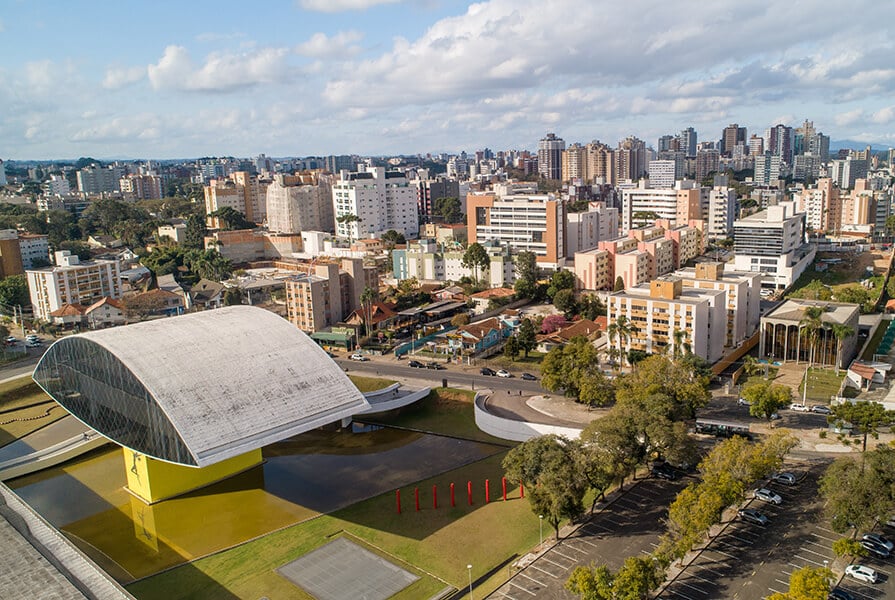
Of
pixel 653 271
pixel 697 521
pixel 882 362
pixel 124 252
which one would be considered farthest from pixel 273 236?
pixel 697 521

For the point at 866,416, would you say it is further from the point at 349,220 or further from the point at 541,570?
the point at 349,220

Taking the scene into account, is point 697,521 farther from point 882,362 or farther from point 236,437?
point 882,362

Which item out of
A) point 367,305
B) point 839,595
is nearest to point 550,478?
point 839,595

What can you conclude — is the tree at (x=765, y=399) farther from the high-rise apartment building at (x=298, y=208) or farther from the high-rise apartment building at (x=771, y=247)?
the high-rise apartment building at (x=298, y=208)

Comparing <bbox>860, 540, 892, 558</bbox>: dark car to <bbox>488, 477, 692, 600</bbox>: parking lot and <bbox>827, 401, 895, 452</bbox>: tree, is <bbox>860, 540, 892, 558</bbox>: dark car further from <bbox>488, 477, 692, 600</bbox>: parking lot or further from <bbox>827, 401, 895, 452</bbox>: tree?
<bbox>827, 401, 895, 452</bbox>: tree

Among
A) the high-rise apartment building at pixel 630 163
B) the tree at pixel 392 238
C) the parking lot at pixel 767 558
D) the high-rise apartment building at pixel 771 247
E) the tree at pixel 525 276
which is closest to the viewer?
→ the parking lot at pixel 767 558

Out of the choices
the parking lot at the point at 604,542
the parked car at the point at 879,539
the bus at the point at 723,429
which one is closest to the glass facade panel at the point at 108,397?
the parking lot at the point at 604,542

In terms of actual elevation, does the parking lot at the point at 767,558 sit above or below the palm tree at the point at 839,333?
below
